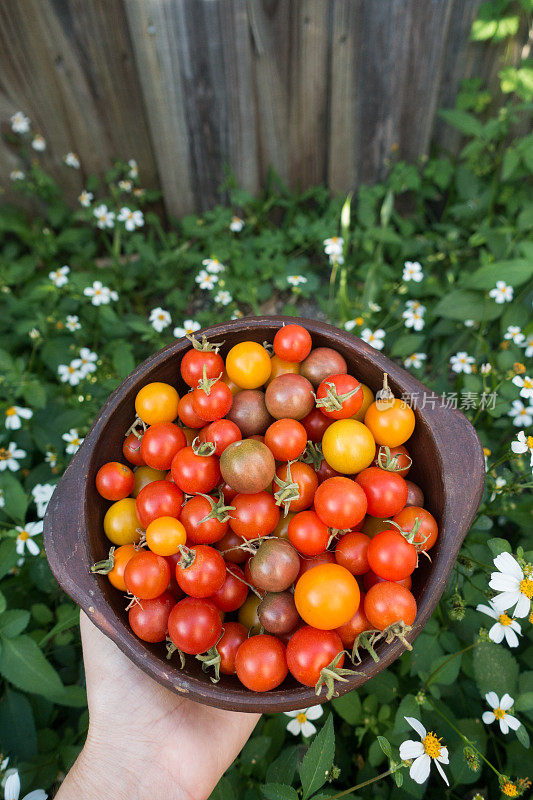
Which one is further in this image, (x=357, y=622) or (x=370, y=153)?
(x=370, y=153)

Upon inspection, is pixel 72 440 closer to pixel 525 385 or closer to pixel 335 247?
pixel 335 247

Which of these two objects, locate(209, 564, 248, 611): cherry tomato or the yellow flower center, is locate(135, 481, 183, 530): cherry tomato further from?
the yellow flower center

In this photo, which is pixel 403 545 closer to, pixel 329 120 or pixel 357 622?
pixel 357 622

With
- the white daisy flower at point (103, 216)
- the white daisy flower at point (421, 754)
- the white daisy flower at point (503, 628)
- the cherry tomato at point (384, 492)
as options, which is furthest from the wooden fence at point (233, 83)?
the white daisy flower at point (421, 754)

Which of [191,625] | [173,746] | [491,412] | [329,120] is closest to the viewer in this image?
[191,625]

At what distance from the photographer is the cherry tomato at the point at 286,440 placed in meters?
1.53

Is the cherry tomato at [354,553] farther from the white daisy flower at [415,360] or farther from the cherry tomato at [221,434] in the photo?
the white daisy flower at [415,360]

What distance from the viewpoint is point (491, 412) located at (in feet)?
6.72

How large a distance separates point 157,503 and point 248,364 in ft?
1.65

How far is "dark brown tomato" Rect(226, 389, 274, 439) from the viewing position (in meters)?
1.68

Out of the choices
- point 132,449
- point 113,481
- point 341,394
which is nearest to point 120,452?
point 132,449

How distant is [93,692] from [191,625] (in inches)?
19.1


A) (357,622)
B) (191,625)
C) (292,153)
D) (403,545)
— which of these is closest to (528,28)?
(292,153)

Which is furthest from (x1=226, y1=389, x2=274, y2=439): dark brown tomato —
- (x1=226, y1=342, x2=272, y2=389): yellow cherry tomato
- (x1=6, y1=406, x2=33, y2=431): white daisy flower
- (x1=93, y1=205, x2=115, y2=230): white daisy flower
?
(x1=93, y1=205, x2=115, y2=230): white daisy flower
